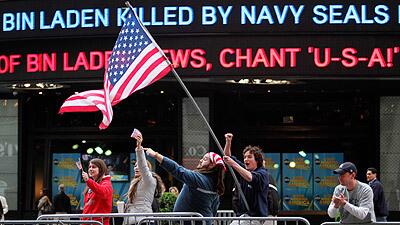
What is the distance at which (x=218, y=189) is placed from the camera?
1215 centimetres

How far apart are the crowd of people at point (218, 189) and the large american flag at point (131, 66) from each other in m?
0.77

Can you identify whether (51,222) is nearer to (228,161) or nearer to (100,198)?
(100,198)

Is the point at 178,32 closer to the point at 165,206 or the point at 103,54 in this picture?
the point at 103,54

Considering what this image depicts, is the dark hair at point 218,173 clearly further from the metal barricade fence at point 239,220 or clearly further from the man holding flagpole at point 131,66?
Result: the man holding flagpole at point 131,66

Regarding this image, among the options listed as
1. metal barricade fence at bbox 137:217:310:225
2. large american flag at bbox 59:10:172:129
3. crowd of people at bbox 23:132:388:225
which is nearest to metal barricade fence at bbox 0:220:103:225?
metal barricade fence at bbox 137:217:310:225

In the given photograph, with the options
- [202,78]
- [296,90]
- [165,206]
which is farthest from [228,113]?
[165,206]

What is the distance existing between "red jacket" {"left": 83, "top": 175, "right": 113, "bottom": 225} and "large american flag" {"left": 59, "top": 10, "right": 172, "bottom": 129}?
0.73 meters

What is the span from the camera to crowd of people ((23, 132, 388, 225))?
11211 mm

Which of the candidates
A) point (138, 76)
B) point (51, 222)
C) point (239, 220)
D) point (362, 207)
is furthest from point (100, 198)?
point (362, 207)

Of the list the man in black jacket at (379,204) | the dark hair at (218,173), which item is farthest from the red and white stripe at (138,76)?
the man in black jacket at (379,204)

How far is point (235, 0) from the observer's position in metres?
20.8

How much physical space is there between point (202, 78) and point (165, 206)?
3518 mm

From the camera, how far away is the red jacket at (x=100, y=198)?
12797 mm

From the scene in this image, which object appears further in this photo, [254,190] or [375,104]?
[375,104]
